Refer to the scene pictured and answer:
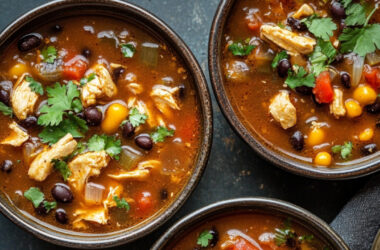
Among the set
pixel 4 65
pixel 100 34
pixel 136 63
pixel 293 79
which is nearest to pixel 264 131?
pixel 293 79

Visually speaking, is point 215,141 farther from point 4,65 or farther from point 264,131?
point 4,65

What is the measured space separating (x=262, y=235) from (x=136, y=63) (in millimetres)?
1439

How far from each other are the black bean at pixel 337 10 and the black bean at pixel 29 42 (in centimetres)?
198

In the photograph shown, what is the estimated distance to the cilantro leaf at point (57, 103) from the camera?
4.18 meters

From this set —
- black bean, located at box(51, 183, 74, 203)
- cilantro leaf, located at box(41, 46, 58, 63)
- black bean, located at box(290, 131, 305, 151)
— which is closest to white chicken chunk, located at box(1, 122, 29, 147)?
black bean, located at box(51, 183, 74, 203)

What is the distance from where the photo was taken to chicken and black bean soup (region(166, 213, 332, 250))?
4266mm

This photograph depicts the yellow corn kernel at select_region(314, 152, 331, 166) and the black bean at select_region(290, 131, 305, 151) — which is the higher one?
the black bean at select_region(290, 131, 305, 151)

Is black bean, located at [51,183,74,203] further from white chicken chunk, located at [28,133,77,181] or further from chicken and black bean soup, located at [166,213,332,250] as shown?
chicken and black bean soup, located at [166,213,332,250]

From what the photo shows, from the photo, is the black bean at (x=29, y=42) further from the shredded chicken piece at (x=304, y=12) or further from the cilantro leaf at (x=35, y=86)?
the shredded chicken piece at (x=304, y=12)

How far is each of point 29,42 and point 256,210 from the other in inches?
73.9

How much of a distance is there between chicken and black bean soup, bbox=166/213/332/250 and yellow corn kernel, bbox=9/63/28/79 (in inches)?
60.4

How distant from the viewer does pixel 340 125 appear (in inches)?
171

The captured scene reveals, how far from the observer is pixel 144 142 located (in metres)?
4.21

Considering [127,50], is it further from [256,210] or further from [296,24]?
[256,210]
